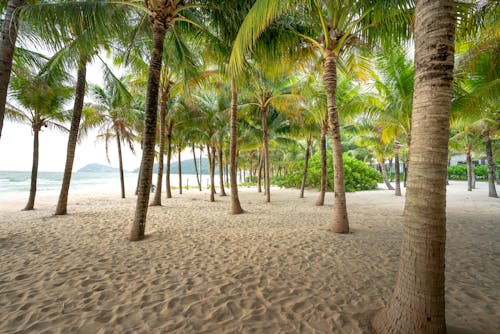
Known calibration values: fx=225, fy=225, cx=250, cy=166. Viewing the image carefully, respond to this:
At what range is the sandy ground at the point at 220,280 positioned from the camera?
2383 mm

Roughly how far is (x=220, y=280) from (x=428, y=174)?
2.91 metres

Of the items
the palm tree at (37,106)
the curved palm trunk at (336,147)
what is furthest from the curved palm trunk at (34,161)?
the curved palm trunk at (336,147)

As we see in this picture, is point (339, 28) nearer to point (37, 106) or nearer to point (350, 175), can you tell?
point (37, 106)

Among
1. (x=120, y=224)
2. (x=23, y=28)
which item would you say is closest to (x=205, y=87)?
(x=23, y=28)

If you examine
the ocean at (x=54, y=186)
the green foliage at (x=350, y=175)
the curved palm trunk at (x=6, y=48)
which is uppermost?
the curved palm trunk at (x=6, y=48)

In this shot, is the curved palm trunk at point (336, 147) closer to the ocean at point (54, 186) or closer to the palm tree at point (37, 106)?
the palm tree at point (37, 106)

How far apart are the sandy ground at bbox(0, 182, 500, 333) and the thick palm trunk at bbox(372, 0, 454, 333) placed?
629mm

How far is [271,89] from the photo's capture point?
474 inches

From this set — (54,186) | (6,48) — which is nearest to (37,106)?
(6,48)

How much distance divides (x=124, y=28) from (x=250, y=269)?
693cm

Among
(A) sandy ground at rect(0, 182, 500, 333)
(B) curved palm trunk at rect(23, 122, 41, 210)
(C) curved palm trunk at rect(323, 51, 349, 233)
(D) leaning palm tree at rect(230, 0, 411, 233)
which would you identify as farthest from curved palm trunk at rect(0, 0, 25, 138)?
(C) curved palm trunk at rect(323, 51, 349, 233)

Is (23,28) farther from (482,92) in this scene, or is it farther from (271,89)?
(482,92)

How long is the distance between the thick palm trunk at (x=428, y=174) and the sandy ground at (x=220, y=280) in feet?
2.06

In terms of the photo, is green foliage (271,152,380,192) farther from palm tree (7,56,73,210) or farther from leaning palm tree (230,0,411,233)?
palm tree (7,56,73,210)
